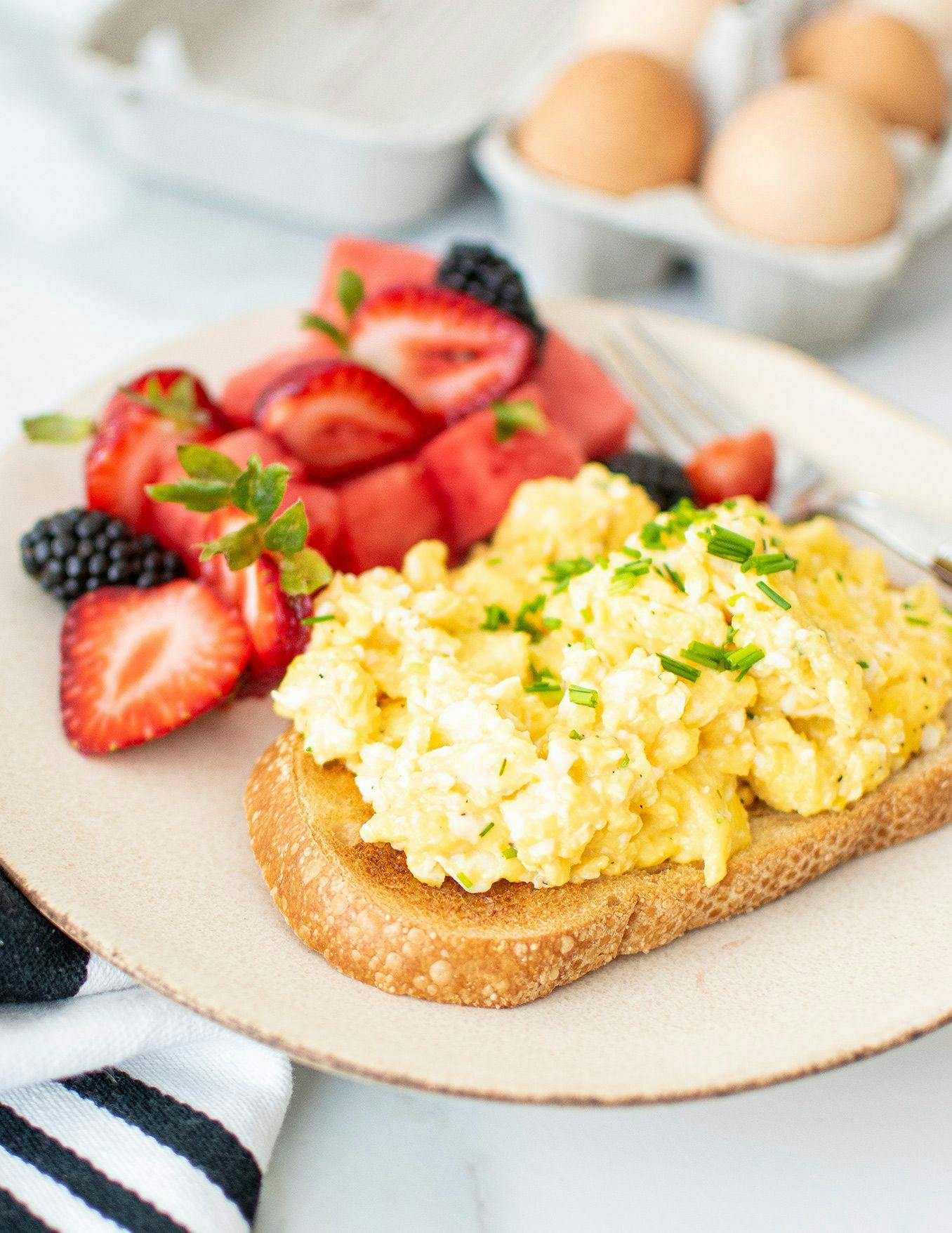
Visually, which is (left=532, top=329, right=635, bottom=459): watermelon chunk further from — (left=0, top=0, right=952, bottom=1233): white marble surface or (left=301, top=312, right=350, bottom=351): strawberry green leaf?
(left=0, top=0, right=952, bottom=1233): white marble surface

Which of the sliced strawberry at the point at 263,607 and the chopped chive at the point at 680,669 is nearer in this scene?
the chopped chive at the point at 680,669

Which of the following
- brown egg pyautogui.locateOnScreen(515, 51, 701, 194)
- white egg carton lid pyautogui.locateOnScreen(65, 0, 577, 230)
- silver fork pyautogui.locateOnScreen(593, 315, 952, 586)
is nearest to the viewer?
silver fork pyautogui.locateOnScreen(593, 315, 952, 586)

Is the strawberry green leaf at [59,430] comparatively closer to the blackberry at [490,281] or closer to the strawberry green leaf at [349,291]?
the strawberry green leaf at [349,291]

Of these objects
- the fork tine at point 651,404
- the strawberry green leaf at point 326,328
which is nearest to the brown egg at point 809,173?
the fork tine at point 651,404

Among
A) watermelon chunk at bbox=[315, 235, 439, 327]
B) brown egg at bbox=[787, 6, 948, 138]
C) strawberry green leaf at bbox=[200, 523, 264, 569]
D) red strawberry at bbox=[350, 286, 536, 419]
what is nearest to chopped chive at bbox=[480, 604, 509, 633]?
strawberry green leaf at bbox=[200, 523, 264, 569]

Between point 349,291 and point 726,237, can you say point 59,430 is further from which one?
point 726,237

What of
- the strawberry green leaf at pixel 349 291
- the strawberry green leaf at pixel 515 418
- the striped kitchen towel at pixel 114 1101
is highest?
the strawberry green leaf at pixel 349 291

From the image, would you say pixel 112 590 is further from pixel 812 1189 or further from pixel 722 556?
pixel 812 1189
